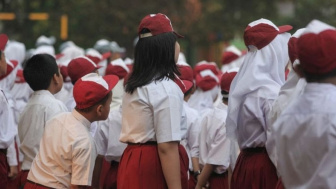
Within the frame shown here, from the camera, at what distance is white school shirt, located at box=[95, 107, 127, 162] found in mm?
9281

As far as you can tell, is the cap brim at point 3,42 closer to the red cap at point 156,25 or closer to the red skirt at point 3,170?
the red skirt at point 3,170

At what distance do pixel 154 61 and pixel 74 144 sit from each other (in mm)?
920

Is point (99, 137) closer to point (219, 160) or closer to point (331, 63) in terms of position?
point (219, 160)

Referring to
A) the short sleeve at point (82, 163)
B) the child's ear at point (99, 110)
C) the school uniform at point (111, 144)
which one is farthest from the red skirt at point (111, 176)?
the short sleeve at point (82, 163)

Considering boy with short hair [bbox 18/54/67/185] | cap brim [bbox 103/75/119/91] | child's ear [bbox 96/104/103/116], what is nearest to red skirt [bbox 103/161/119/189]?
boy with short hair [bbox 18/54/67/185]

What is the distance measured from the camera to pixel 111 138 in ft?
30.5

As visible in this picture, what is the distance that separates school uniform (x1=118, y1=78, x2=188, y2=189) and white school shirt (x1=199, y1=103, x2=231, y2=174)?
243cm

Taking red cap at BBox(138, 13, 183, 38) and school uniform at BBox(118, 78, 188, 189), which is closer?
school uniform at BBox(118, 78, 188, 189)

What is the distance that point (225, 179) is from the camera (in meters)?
9.77

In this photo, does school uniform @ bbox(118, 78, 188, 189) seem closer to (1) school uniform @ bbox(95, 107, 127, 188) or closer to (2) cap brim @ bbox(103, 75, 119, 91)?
(2) cap brim @ bbox(103, 75, 119, 91)

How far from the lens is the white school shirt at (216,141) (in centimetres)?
947

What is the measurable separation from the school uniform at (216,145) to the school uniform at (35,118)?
1.54 metres

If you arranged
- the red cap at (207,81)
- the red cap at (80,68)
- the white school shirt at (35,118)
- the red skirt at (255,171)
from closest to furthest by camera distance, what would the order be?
the red skirt at (255,171) < the white school shirt at (35,118) < the red cap at (80,68) < the red cap at (207,81)

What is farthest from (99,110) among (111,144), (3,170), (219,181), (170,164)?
(219,181)
